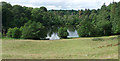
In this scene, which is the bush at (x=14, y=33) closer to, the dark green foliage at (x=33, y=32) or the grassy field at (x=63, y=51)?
the dark green foliage at (x=33, y=32)

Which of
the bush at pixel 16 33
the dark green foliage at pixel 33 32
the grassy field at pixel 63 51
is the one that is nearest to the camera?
the grassy field at pixel 63 51

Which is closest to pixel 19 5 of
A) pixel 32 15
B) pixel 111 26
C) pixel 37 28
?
pixel 32 15

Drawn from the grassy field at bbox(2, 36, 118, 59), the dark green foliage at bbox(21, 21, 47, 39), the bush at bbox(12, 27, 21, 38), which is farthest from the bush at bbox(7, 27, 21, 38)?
the grassy field at bbox(2, 36, 118, 59)

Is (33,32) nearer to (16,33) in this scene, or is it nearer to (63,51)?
(16,33)

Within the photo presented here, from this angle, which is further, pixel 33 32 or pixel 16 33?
pixel 33 32

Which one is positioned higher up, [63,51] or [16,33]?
[63,51]

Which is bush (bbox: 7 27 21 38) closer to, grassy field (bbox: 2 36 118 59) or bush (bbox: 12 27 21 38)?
bush (bbox: 12 27 21 38)

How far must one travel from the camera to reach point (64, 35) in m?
50.7

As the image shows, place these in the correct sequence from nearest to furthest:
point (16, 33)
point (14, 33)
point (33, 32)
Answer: point (14, 33)
point (16, 33)
point (33, 32)

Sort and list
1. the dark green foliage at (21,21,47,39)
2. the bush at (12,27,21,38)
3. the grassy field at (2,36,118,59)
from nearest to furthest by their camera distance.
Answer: the grassy field at (2,36,118,59), the bush at (12,27,21,38), the dark green foliage at (21,21,47,39)

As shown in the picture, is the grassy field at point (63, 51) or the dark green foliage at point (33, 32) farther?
the dark green foliage at point (33, 32)

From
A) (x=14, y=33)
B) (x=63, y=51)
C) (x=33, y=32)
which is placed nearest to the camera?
(x=63, y=51)

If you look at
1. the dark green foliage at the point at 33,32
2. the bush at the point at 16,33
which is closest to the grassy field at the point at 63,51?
the bush at the point at 16,33

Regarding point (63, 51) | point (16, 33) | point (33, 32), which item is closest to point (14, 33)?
point (16, 33)
